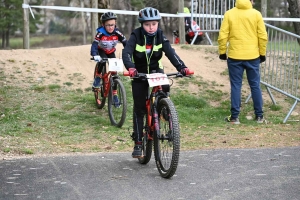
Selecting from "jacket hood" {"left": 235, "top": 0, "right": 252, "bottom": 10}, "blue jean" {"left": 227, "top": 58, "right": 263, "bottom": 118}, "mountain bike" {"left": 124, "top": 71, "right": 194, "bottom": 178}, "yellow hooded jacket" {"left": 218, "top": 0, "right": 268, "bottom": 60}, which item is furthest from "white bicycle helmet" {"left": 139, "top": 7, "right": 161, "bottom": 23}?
"blue jean" {"left": 227, "top": 58, "right": 263, "bottom": 118}

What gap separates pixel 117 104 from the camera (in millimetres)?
10320

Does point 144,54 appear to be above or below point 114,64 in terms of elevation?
above

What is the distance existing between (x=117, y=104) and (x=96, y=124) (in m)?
0.58

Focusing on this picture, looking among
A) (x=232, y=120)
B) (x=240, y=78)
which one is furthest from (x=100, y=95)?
(x=240, y=78)

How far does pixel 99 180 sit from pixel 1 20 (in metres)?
44.8

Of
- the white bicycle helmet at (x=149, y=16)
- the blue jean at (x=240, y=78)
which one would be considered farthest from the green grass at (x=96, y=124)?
the white bicycle helmet at (x=149, y=16)

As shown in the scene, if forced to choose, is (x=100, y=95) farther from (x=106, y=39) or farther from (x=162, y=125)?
(x=162, y=125)

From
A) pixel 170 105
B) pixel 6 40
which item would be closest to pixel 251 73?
pixel 170 105

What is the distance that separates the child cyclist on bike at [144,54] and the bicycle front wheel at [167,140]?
0.43 m

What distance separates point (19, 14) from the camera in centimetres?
4847

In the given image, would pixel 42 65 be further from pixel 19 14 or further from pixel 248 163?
pixel 19 14

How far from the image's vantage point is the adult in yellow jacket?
1050cm

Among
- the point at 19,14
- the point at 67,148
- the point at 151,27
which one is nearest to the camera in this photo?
the point at 151,27

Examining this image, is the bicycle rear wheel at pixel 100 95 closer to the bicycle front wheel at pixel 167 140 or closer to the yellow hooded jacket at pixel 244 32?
the yellow hooded jacket at pixel 244 32
